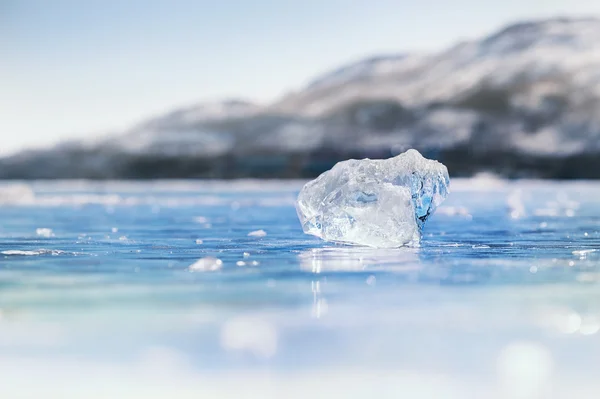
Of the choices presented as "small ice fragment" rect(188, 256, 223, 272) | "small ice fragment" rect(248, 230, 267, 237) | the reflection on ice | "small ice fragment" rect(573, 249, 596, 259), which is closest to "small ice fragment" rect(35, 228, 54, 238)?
"small ice fragment" rect(248, 230, 267, 237)

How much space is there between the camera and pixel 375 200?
10.9 metres

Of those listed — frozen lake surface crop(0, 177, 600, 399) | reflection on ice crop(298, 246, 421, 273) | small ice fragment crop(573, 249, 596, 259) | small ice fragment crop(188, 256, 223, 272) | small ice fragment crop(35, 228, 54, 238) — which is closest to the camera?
frozen lake surface crop(0, 177, 600, 399)

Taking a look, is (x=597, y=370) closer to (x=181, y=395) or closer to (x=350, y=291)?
(x=181, y=395)

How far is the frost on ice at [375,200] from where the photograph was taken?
10914 millimetres

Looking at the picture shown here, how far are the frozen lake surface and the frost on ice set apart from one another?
0.98 feet

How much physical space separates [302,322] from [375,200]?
4.96 m

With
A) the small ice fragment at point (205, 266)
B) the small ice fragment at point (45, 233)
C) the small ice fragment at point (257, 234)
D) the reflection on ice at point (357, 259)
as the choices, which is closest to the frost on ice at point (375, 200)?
the reflection on ice at point (357, 259)

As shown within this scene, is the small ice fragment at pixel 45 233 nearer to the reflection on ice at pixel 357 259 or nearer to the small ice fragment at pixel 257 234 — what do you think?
the small ice fragment at pixel 257 234

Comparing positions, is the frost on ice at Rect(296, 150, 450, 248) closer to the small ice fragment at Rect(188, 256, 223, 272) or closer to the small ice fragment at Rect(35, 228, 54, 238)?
the small ice fragment at Rect(188, 256, 223, 272)

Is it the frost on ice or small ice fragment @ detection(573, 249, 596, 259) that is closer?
small ice fragment @ detection(573, 249, 596, 259)

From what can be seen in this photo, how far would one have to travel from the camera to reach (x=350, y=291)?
24.3 feet

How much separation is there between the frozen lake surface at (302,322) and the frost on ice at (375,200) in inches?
11.7

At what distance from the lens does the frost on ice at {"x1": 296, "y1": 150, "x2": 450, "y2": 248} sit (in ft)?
35.8

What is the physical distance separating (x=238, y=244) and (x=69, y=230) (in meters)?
4.54
